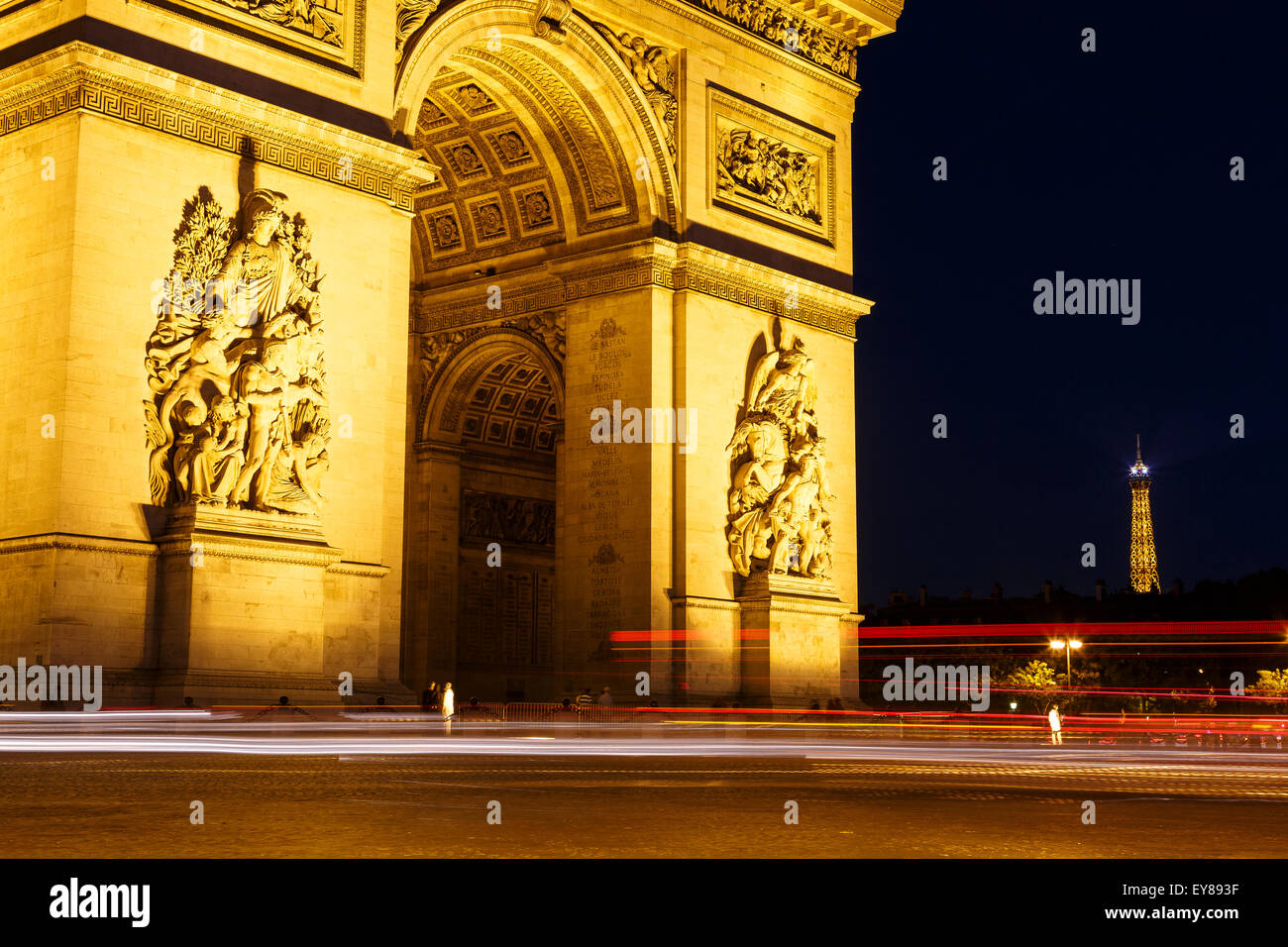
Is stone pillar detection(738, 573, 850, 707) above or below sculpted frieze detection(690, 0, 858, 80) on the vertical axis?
below

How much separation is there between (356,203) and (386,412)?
334cm

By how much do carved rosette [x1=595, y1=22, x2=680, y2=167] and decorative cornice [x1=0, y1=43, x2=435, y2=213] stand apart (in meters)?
6.53

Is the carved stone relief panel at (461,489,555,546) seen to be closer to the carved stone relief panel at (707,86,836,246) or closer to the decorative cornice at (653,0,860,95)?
the carved stone relief panel at (707,86,836,246)

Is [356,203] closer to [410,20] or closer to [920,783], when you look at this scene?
[410,20]

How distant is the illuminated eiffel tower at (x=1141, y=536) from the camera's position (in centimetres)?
10200

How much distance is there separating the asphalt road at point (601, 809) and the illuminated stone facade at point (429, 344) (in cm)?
788

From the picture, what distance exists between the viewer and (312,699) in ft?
76.5

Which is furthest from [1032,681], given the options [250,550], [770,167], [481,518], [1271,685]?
[250,550]

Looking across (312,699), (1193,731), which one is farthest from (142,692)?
(1193,731)

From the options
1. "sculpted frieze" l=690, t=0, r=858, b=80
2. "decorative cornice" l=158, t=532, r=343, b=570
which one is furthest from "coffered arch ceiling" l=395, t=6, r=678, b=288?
"decorative cornice" l=158, t=532, r=343, b=570

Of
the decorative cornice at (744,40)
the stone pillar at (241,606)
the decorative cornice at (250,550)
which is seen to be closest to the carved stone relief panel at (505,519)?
the decorative cornice at (744,40)

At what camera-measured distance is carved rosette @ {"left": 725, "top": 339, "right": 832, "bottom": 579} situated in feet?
105

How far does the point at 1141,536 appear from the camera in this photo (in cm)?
10888

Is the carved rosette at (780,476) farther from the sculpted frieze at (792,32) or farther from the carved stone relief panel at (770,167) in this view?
the sculpted frieze at (792,32)
